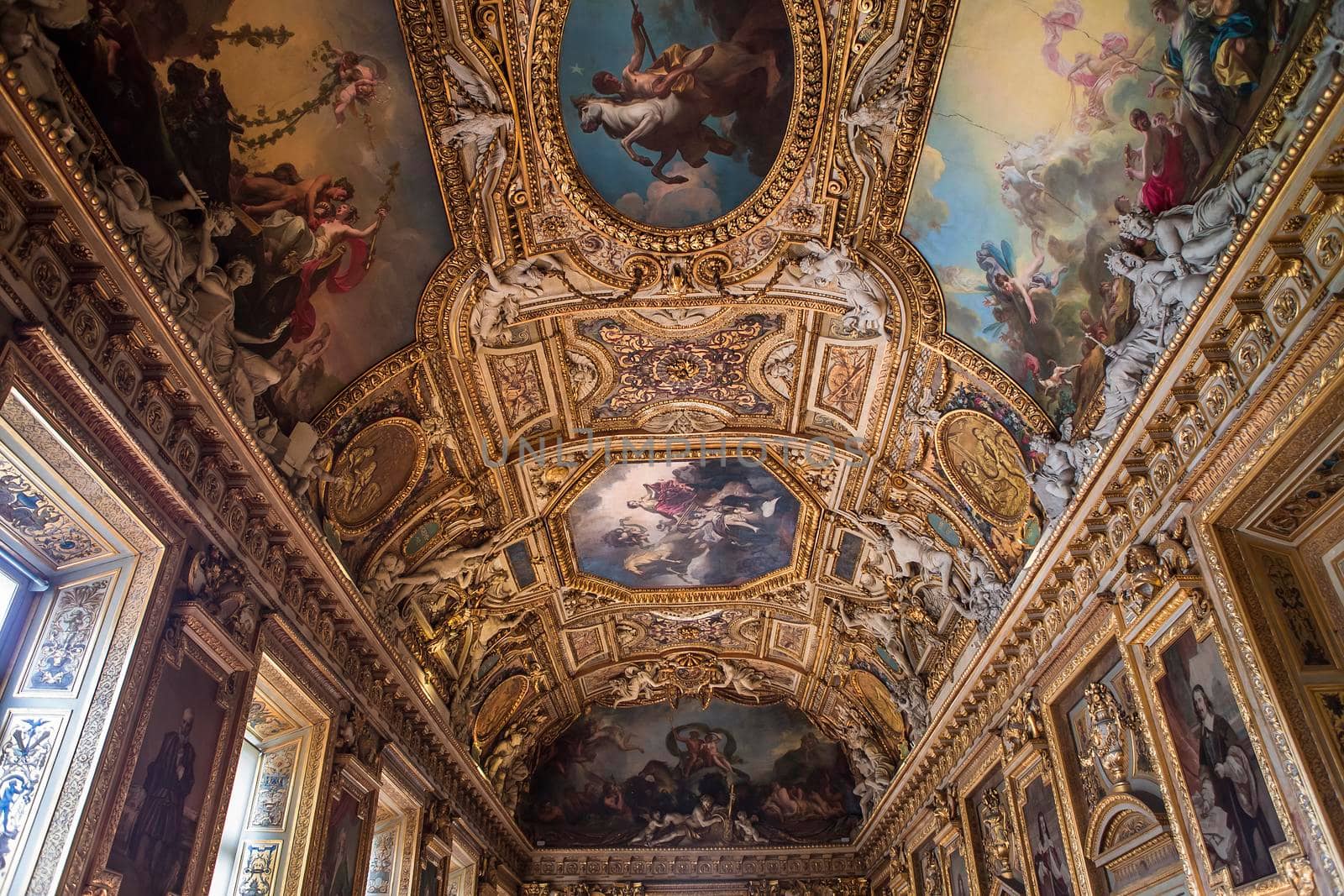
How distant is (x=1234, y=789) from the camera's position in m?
6.98

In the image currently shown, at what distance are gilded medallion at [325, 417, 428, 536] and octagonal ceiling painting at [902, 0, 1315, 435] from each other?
6529mm

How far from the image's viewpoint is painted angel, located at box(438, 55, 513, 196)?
8938 mm

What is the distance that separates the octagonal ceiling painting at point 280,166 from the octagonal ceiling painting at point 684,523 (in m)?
5.50

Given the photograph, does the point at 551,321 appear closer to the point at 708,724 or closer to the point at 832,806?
the point at 708,724

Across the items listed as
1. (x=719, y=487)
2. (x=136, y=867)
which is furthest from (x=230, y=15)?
(x=719, y=487)

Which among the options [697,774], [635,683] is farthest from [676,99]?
[697,774]

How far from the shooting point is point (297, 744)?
10.7m

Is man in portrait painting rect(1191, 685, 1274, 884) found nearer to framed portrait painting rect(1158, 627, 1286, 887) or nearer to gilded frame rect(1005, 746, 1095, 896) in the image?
framed portrait painting rect(1158, 627, 1286, 887)

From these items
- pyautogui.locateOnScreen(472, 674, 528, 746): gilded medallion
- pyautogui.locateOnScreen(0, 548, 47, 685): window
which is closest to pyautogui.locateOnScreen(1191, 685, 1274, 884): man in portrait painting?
pyautogui.locateOnScreen(0, 548, 47, 685): window

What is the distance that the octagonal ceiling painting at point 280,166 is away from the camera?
7.01m

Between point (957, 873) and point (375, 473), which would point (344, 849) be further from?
point (957, 873)

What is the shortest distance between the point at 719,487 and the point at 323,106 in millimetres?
8657

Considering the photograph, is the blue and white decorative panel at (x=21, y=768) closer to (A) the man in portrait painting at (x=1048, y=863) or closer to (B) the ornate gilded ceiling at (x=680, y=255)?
(B) the ornate gilded ceiling at (x=680, y=255)

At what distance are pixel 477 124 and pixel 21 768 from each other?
6541mm
